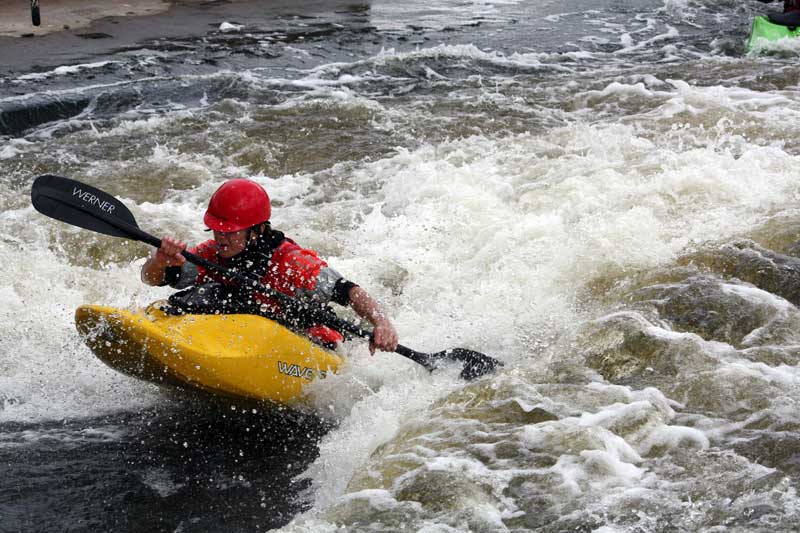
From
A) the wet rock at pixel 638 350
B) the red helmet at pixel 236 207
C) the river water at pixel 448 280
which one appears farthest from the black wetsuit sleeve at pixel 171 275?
the wet rock at pixel 638 350

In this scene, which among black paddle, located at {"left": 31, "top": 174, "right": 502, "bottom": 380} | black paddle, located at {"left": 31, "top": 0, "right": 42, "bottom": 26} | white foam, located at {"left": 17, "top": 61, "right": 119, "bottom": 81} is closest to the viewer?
black paddle, located at {"left": 31, "top": 174, "right": 502, "bottom": 380}

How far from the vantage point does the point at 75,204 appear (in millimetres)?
4461

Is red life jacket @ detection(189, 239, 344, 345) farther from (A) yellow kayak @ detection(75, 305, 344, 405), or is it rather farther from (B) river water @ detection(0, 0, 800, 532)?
(B) river water @ detection(0, 0, 800, 532)

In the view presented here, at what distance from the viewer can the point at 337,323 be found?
4359mm

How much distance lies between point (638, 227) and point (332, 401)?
2586 mm

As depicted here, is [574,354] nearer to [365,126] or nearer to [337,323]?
[337,323]

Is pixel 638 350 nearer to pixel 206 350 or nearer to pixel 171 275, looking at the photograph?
pixel 206 350

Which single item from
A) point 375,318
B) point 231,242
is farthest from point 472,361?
point 231,242

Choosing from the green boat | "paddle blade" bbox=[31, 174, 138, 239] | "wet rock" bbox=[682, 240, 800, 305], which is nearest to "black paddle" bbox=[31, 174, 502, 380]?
"paddle blade" bbox=[31, 174, 138, 239]

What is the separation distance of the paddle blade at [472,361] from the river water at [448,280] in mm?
70

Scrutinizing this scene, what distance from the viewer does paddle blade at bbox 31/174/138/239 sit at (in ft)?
14.6

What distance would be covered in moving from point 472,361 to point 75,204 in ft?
6.65

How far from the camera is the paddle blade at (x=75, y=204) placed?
14.6ft

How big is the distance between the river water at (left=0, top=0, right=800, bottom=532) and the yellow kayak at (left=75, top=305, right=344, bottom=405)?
25cm
